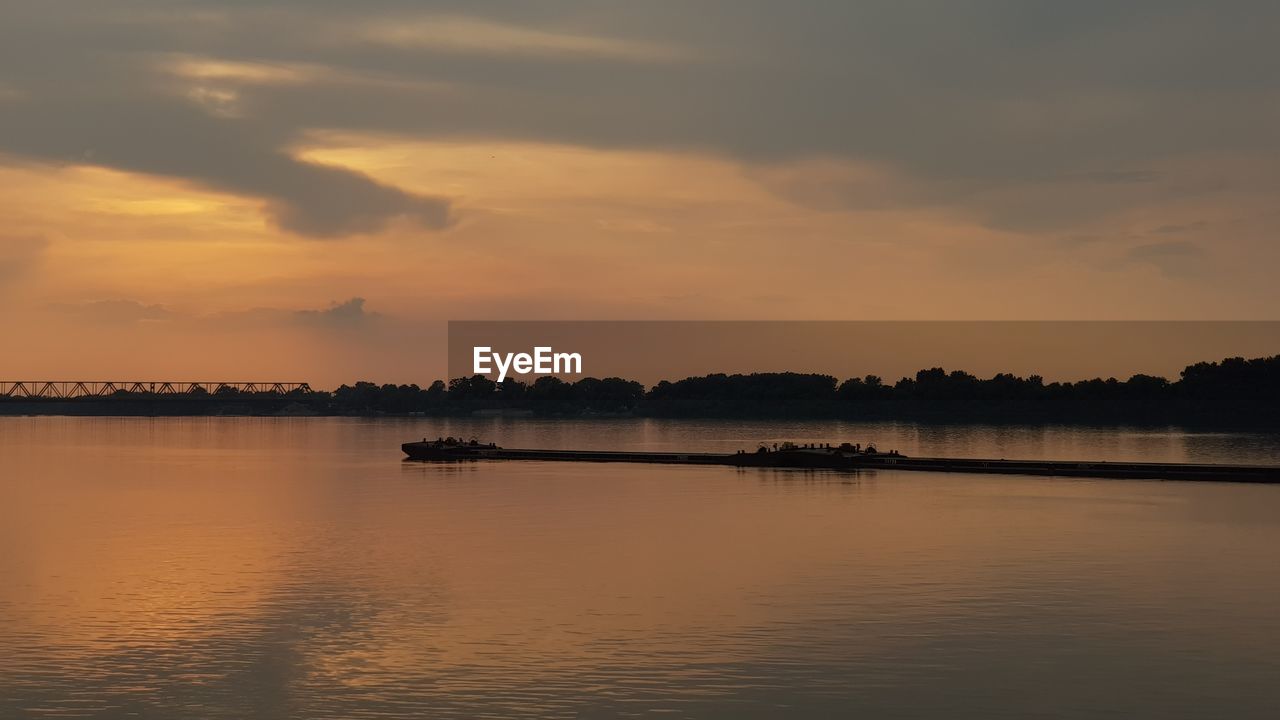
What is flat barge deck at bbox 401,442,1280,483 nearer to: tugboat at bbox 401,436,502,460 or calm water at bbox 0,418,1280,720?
tugboat at bbox 401,436,502,460

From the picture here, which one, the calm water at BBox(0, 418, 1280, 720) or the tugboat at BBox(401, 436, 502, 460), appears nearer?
the calm water at BBox(0, 418, 1280, 720)

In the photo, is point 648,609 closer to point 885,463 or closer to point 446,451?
point 885,463

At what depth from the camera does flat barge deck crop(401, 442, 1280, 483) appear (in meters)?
118

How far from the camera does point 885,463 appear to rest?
138250 millimetres

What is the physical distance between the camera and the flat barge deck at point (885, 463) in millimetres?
118188

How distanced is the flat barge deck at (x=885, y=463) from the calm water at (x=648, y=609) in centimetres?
2062

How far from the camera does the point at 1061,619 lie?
4500 centimetres

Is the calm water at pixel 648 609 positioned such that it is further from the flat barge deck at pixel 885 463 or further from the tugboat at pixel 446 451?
the tugboat at pixel 446 451

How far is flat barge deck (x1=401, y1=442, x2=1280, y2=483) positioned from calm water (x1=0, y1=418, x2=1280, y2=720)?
20.6 meters

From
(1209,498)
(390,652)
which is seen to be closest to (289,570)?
(390,652)

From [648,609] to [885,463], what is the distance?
93.9m

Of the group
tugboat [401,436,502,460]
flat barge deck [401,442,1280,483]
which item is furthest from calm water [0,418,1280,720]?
tugboat [401,436,502,460]

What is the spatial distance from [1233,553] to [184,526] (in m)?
60.3

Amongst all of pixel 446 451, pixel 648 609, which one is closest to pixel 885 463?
pixel 446 451
